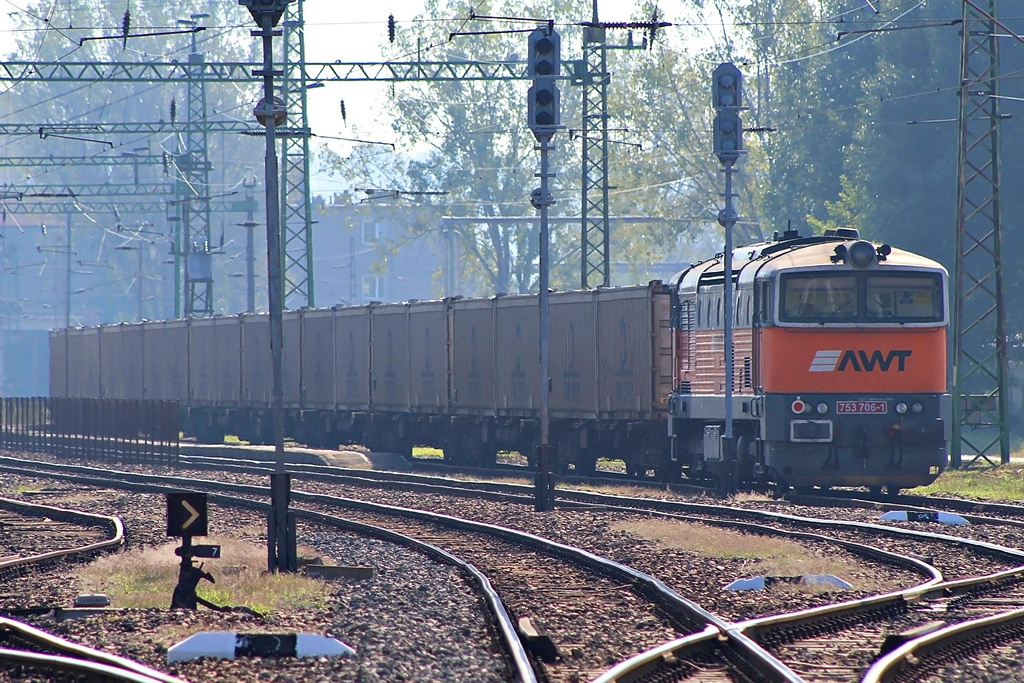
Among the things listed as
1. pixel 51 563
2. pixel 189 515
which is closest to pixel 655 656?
pixel 189 515

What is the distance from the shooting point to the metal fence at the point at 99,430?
3450 centimetres

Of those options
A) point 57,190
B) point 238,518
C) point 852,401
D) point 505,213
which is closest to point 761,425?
point 852,401

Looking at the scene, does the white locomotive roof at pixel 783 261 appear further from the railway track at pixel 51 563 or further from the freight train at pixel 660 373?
the railway track at pixel 51 563

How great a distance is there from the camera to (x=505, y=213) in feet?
272

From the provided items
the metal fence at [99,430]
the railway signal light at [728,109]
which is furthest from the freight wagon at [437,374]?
the railway signal light at [728,109]

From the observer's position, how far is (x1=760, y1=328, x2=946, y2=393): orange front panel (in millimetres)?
20344

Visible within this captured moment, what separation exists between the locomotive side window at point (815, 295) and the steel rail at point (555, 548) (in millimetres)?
5293

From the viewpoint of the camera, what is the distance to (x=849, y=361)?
803 inches

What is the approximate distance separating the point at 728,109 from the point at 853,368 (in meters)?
3.96

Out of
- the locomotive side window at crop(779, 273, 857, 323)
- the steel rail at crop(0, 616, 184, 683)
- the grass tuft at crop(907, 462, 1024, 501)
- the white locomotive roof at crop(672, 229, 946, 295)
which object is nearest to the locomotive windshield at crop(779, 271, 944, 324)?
the locomotive side window at crop(779, 273, 857, 323)

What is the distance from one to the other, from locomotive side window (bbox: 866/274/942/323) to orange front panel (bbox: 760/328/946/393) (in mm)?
206

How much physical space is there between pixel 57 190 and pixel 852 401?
87.3 meters

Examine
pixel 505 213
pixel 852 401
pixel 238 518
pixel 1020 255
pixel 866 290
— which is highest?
pixel 505 213

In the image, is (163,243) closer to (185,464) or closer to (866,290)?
(185,464)
